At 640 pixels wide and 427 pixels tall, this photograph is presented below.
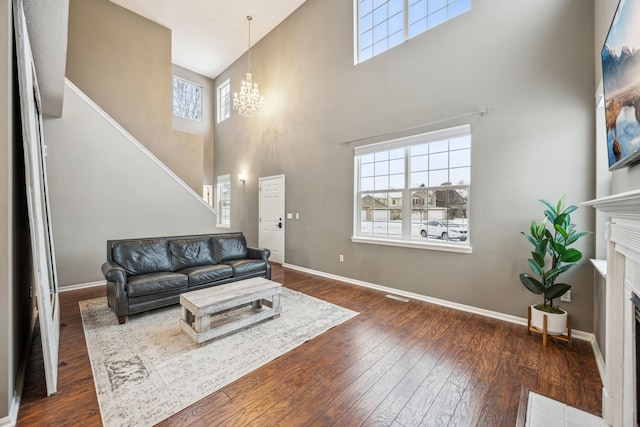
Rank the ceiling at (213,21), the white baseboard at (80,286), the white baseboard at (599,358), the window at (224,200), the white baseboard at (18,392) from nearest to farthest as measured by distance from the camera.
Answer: the white baseboard at (18,392), the white baseboard at (599,358), the white baseboard at (80,286), the ceiling at (213,21), the window at (224,200)

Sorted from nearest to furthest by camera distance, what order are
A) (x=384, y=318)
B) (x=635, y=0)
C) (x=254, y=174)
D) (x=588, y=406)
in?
(x=635, y=0), (x=588, y=406), (x=384, y=318), (x=254, y=174)

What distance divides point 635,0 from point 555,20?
1.98m

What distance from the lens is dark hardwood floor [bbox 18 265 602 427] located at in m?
1.61

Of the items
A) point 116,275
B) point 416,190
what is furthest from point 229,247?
point 416,190

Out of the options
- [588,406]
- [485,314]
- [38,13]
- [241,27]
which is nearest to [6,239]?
[38,13]

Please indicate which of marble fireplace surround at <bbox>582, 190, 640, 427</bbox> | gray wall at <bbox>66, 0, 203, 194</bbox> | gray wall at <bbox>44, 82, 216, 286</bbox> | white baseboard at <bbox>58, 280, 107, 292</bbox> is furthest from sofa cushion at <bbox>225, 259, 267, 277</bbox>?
marble fireplace surround at <bbox>582, 190, 640, 427</bbox>

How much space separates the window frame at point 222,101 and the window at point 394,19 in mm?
4590

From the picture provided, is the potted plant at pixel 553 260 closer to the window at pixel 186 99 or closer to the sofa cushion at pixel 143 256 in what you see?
the sofa cushion at pixel 143 256

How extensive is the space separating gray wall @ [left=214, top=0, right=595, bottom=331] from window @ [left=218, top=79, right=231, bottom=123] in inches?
111

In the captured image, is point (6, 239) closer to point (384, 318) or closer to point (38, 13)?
point (38, 13)

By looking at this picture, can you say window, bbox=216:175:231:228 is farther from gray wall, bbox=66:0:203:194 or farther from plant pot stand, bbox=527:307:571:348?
plant pot stand, bbox=527:307:571:348

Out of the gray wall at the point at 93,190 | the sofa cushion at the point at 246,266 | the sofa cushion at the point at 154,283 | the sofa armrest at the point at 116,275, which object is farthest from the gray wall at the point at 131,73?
the sofa armrest at the point at 116,275

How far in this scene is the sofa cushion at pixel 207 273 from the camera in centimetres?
333

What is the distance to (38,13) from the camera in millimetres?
1970
